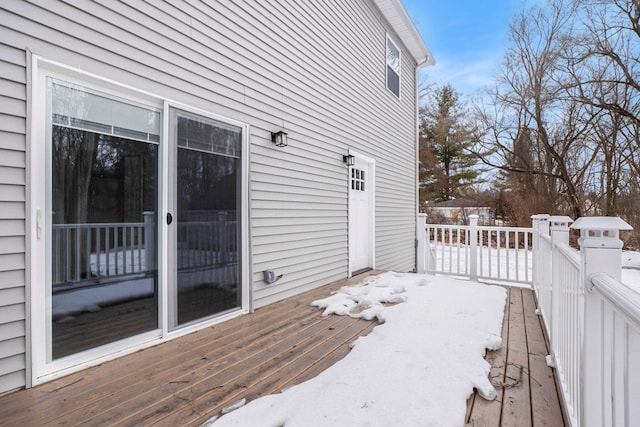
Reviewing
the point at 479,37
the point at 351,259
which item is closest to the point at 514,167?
the point at 479,37

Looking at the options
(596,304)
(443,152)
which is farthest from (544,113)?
(596,304)

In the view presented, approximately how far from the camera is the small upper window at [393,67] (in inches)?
272

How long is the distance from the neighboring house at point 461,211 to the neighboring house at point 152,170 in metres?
11.9

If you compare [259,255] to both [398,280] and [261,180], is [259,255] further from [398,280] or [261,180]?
[398,280]

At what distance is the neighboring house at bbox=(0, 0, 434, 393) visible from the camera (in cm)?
196

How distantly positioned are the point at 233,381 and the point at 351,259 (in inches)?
145

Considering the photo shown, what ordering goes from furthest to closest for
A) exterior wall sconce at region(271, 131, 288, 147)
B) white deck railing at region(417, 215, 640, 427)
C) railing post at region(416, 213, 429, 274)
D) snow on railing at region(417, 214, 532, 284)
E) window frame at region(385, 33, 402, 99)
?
window frame at region(385, 33, 402, 99)
railing post at region(416, 213, 429, 274)
snow on railing at region(417, 214, 532, 284)
exterior wall sconce at region(271, 131, 288, 147)
white deck railing at region(417, 215, 640, 427)

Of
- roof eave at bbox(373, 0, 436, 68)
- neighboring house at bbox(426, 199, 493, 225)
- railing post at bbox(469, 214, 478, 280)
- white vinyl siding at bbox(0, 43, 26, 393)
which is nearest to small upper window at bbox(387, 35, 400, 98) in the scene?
roof eave at bbox(373, 0, 436, 68)

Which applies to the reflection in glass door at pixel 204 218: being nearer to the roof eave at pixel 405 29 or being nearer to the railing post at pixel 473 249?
the railing post at pixel 473 249

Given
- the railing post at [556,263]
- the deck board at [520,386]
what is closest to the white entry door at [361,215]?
the deck board at [520,386]

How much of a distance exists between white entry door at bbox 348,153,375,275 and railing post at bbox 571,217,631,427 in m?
4.20

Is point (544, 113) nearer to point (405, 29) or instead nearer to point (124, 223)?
point (405, 29)

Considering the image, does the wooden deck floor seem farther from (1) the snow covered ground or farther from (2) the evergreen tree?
(2) the evergreen tree

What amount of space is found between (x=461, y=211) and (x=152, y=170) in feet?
49.3
